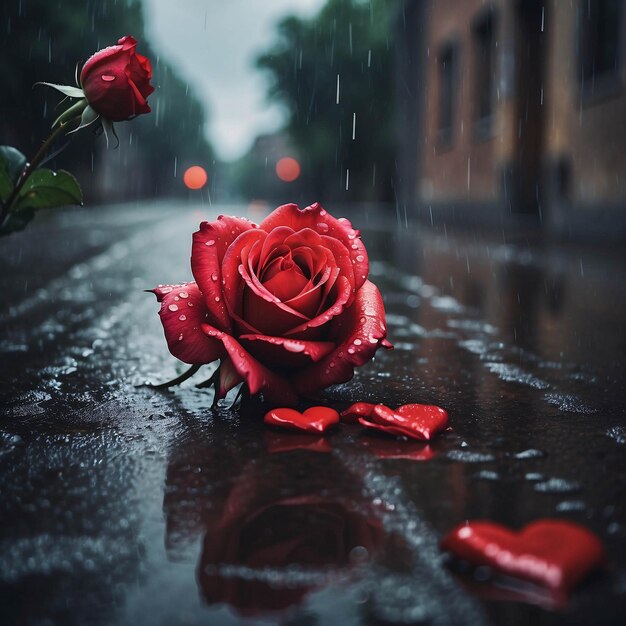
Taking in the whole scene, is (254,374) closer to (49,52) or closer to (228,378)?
(228,378)

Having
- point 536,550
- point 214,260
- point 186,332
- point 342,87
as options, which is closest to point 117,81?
point 214,260

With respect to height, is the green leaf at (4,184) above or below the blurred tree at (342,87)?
below

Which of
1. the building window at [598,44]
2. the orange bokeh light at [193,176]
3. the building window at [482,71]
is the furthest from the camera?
the orange bokeh light at [193,176]

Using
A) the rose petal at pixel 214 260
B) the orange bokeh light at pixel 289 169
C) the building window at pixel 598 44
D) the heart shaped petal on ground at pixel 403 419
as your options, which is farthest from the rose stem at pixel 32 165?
the orange bokeh light at pixel 289 169

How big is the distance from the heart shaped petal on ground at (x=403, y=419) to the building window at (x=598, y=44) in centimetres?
708

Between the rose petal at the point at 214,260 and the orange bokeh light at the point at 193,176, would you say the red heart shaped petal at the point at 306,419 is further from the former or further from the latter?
the orange bokeh light at the point at 193,176

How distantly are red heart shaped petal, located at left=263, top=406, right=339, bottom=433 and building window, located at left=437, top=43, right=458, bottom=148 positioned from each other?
13070 mm

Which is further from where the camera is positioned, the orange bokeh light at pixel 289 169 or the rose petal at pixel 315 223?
the orange bokeh light at pixel 289 169

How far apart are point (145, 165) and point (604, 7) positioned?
4992 cm

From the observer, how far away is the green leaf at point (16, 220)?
172cm

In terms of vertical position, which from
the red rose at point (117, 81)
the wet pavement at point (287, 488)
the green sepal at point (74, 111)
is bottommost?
the wet pavement at point (287, 488)

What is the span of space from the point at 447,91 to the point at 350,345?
14.0 m

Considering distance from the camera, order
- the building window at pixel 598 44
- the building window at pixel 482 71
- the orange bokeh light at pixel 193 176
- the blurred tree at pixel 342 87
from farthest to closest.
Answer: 1. the orange bokeh light at pixel 193 176
2. the blurred tree at pixel 342 87
3. the building window at pixel 482 71
4. the building window at pixel 598 44

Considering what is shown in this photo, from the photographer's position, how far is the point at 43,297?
3.35 m
